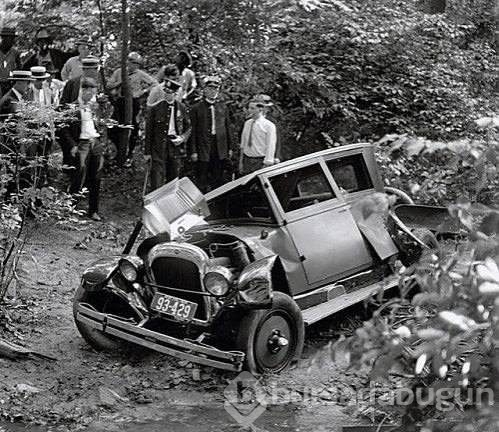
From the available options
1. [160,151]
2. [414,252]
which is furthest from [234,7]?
[414,252]

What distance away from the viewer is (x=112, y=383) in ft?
23.8

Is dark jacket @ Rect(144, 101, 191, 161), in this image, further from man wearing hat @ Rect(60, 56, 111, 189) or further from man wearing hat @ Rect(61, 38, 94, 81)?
man wearing hat @ Rect(61, 38, 94, 81)

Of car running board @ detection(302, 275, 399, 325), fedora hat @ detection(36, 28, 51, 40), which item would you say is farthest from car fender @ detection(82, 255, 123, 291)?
fedora hat @ detection(36, 28, 51, 40)

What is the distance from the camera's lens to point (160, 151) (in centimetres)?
1241

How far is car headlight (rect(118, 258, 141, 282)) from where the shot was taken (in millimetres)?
7707

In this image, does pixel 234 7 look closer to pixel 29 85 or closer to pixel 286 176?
pixel 29 85

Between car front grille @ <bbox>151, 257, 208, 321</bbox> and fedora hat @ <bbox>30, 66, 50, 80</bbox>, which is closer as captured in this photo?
car front grille @ <bbox>151, 257, 208, 321</bbox>

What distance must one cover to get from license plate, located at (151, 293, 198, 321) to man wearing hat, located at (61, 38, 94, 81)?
6.06m

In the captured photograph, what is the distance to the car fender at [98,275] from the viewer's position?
7.70m

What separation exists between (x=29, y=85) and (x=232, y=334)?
507 cm

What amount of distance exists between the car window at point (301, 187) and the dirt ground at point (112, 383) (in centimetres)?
127

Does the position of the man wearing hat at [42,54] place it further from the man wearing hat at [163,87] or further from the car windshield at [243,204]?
the car windshield at [243,204]

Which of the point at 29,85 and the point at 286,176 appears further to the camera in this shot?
the point at 29,85

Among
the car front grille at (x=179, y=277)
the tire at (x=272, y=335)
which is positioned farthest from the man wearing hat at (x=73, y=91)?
the tire at (x=272, y=335)
